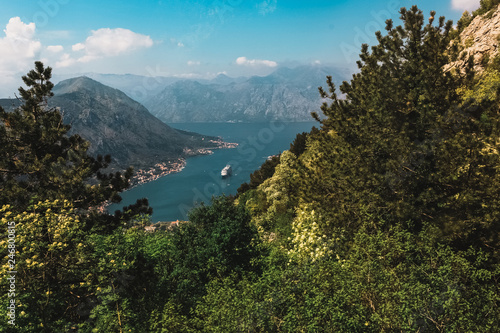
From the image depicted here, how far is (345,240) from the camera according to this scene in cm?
1628

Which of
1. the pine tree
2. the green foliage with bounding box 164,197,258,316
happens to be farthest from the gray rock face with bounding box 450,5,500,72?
the pine tree

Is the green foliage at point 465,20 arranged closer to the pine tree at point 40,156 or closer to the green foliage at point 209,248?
the green foliage at point 209,248

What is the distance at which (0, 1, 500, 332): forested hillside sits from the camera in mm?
8750

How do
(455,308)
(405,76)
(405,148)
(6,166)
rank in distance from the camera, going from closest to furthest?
(455,308)
(405,148)
(405,76)
(6,166)

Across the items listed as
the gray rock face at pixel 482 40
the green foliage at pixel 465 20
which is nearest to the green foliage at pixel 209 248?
the gray rock face at pixel 482 40

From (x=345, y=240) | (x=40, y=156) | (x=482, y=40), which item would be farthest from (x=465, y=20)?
(x=40, y=156)

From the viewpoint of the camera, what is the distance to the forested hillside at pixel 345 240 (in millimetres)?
8750

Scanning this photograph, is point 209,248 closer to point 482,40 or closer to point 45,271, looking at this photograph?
point 45,271

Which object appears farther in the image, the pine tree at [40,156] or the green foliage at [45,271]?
the pine tree at [40,156]

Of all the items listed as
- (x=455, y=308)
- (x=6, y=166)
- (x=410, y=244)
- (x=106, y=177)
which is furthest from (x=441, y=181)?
(x=6, y=166)

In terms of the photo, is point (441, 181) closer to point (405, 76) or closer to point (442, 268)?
point (442, 268)

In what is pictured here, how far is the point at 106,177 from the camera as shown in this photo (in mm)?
25344

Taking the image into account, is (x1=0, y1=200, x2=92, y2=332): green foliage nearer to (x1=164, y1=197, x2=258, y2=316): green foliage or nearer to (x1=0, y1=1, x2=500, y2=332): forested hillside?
(x1=0, y1=1, x2=500, y2=332): forested hillside

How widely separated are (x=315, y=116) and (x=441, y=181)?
10.3 m
